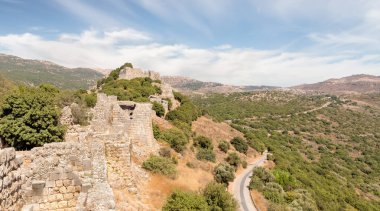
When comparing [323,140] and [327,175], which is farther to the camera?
[323,140]

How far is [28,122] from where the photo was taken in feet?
59.5

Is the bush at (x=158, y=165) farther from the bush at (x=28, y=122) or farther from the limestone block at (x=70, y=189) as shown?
the limestone block at (x=70, y=189)

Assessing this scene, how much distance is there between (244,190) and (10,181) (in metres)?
36.2

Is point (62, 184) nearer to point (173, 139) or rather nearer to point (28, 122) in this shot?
point (28, 122)

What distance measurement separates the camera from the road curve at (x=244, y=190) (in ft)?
110

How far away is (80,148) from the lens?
9.27 meters

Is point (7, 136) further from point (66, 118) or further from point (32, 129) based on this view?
point (66, 118)

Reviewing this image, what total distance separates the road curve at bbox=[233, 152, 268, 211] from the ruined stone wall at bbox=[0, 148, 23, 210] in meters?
29.0

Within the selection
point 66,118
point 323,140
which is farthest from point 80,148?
point 323,140

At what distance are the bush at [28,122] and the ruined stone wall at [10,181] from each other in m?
12.7

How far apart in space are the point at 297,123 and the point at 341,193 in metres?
56.9

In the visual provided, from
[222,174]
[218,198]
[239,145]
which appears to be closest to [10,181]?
[218,198]

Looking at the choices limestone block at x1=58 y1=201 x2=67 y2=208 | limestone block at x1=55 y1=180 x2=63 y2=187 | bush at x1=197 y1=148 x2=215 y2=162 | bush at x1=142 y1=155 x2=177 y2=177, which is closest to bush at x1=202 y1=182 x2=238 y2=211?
bush at x1=142 y1=155 x2=177 y2=177

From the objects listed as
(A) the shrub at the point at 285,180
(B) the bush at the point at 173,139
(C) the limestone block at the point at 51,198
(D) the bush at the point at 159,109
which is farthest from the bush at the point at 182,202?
(A) the shrub at the point at 285,180
